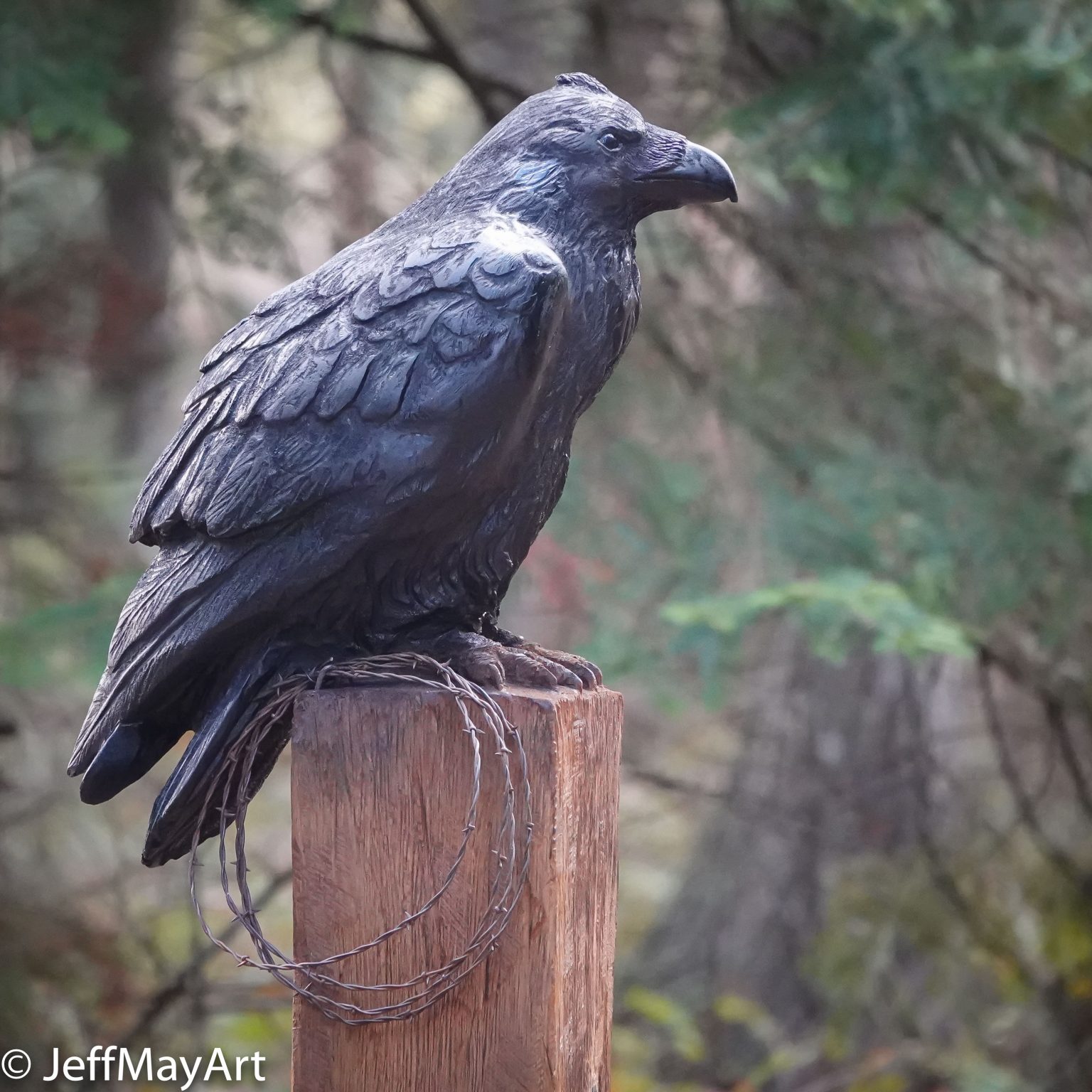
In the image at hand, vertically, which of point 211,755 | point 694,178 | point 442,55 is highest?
point 442,55

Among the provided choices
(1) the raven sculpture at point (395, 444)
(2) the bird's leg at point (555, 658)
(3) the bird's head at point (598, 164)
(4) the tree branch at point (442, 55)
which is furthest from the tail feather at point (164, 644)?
(4) the tree branch at point (442, 55)

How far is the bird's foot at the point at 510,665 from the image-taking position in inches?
74.5

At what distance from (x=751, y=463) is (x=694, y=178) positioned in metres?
2.19

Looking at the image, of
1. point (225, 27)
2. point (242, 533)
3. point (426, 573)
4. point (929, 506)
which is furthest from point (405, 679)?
point (225, 27)

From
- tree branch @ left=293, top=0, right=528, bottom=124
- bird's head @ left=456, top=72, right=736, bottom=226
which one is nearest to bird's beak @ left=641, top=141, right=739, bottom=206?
bird's head @ left=456, top=72, right=736, bottom=226

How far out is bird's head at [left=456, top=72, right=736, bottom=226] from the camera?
1903mm

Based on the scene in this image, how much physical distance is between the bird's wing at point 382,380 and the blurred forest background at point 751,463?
160cm

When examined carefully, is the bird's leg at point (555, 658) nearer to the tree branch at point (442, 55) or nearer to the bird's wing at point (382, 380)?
the bird's wing at point (382, 380)

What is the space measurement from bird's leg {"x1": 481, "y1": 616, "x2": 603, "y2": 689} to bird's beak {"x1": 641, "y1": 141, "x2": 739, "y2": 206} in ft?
2.39

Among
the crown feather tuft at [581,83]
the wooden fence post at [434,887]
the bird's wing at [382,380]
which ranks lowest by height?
the wooden fence post at [434,887]

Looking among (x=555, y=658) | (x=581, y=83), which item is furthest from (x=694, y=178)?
(x=555, y=658)

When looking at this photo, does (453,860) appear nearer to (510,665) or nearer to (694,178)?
(510,665)

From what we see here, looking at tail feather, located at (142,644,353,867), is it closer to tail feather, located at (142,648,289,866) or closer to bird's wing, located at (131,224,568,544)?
tail feather, located at (142,648,289,866)

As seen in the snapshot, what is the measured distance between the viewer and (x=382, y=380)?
1.80 m
